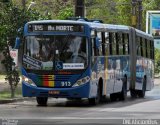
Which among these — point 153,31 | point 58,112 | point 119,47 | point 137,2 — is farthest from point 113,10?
point 58,112

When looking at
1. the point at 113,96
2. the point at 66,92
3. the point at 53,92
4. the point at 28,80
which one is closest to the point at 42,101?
the point at 28,80

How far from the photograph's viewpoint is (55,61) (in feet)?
78.5

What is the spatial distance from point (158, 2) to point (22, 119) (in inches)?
2312

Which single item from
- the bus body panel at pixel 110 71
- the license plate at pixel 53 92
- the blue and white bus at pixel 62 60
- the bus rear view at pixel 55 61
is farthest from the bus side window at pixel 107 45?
the license plate at pixel 53 92

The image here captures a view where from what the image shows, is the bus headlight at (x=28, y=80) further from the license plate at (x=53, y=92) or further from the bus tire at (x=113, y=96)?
the bus tire at (x=113, y=96)

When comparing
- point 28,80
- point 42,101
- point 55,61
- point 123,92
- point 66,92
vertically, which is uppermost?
point 55,61

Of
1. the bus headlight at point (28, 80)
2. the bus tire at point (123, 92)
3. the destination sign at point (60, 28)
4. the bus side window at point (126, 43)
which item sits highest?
the destination sign at point (60, 28)

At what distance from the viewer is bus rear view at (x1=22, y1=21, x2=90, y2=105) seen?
2384cm

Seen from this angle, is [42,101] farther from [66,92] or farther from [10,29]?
[10,29]

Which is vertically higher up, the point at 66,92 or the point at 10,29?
the point at 10,29

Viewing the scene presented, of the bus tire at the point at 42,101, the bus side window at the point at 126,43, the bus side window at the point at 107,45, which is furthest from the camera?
the bus side window at the point at 126,43

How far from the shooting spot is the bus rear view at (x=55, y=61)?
23844mm

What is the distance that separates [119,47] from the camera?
93.2 feet

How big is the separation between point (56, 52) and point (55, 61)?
331 mm
